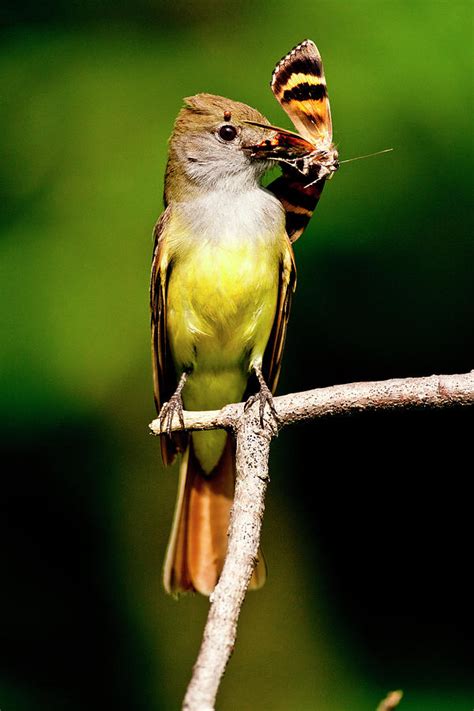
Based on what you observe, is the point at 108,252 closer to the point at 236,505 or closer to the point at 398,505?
the point at 398,505

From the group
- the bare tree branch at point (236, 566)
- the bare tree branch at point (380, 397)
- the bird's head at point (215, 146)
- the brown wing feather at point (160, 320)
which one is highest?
the bird's head at point (215, 146)

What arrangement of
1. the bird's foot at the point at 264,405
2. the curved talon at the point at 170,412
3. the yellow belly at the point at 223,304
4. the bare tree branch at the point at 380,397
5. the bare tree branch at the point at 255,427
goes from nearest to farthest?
the bare tree branch at the point at 255,427 < the bare tree branch at the point at 380,397 < the bird's foot at the point at 264,405 < the curved talon at the point at 170,412 < the yellow belly at the point at 223,304

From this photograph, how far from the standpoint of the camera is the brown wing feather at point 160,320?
2748 millimetres

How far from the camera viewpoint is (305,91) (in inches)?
86.2

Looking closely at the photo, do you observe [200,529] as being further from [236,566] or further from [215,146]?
[236,566]

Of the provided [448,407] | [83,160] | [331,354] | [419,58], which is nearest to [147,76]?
[83,160]

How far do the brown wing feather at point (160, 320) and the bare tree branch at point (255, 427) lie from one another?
0.52 m

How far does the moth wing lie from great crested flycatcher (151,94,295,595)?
427 mm

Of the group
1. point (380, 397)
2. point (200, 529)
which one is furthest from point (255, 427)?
point (200, 529)

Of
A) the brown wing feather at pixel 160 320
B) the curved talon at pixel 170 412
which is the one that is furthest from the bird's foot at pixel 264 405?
the brown wing feather at pixel 160 320

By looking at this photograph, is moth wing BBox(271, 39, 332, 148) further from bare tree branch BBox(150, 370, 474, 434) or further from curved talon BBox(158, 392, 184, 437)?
curved talon BBox(158, 392, 184, 437)

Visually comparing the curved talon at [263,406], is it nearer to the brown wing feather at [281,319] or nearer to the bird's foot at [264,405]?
the bird's foot at [264,405]

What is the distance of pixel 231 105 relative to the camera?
2.71 m

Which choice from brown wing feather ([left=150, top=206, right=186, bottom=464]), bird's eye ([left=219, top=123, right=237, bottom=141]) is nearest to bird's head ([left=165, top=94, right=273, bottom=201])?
bird's eye ([left=219, top=123, right=237, bottom=141])
